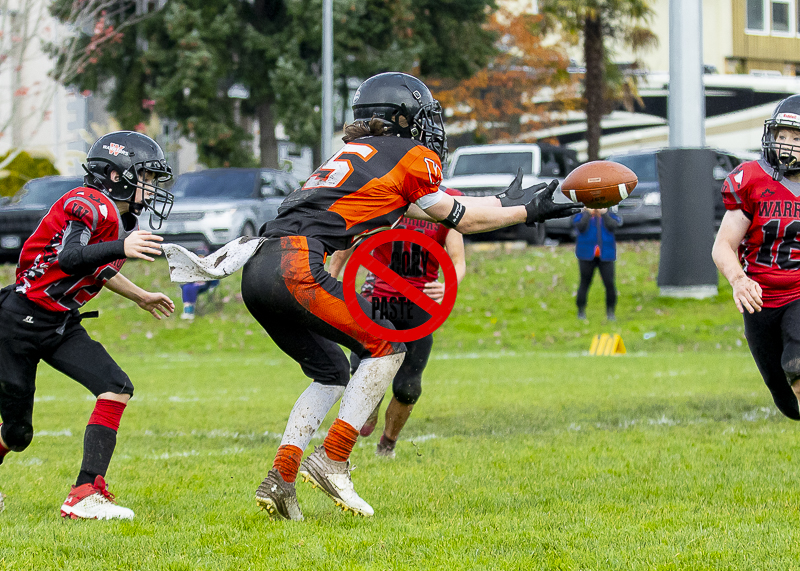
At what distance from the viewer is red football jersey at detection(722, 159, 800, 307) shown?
17.5ft

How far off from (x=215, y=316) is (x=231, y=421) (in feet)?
25.4

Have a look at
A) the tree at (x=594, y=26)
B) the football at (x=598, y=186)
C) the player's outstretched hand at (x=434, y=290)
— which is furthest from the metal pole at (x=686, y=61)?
the football at (x=598, y=186)

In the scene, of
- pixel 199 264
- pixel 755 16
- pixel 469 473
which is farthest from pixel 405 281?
pixel 755 16

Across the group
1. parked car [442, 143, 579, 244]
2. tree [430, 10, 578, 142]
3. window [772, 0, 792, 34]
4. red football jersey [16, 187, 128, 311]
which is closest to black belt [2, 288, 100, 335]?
red football jersey [16, 187, 128, 311]

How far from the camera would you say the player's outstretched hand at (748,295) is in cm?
A: 499

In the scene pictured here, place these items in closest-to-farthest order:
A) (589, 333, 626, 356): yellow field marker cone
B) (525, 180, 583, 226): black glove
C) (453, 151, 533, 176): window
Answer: (525, 180, 583, 226): black glove < (589, 333, 626, 356): yellow field marker cone < (453, 151, 533, 176): window

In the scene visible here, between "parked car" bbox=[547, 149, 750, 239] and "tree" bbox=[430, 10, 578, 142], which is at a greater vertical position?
"tree" bbox=[430, 10, 578, 142]

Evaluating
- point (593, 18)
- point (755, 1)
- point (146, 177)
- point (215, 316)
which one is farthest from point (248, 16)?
point (755, 1)

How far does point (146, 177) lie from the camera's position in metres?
4.92

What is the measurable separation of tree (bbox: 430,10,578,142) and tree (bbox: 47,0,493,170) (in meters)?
2.83

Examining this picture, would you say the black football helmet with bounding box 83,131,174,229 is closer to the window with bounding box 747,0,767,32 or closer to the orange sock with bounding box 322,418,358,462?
the orange sock with bounding box 322,418,358,462

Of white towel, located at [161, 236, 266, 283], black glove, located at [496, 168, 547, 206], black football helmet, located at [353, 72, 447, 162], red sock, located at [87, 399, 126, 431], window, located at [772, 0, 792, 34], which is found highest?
window, located at [772, 0, 792, 34]

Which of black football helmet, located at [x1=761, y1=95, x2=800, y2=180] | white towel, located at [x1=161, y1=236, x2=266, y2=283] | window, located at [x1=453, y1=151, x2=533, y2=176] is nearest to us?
white towel, located at [x1=161, y1=236, x2=266, y2=283]

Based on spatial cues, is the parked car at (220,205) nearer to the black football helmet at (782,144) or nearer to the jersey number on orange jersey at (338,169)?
the black football helmet at (782,144)
